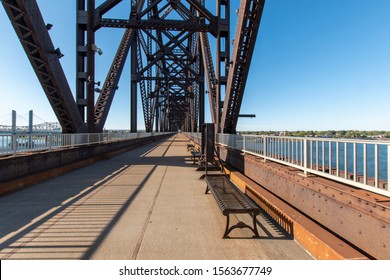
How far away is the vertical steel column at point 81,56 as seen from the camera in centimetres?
1352

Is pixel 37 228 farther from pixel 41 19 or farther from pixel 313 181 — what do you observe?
pixel 41 19

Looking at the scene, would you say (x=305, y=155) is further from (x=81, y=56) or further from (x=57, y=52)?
(x=81, y=56)

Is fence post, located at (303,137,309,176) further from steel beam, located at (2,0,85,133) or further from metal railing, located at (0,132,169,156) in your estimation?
steel beam, located at (2,0,85,133)

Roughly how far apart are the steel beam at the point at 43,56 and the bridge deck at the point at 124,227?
5868 mm

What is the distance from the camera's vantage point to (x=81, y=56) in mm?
13805

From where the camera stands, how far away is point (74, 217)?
4.55 m

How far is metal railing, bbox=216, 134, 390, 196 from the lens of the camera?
2.95 metres

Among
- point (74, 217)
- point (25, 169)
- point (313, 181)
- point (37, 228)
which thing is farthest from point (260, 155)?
point (25, 169)

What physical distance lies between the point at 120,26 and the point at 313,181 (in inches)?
570

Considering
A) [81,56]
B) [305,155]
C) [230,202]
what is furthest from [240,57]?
[81,56]

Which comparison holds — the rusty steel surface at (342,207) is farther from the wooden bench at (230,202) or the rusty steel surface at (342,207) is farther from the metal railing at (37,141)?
the metal railing at (37,141)

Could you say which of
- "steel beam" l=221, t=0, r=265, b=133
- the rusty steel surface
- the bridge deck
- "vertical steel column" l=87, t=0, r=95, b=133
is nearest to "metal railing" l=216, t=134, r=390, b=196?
the rusty steel surface

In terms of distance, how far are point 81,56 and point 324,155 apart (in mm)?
14174

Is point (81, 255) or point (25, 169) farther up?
point (25, 169)
